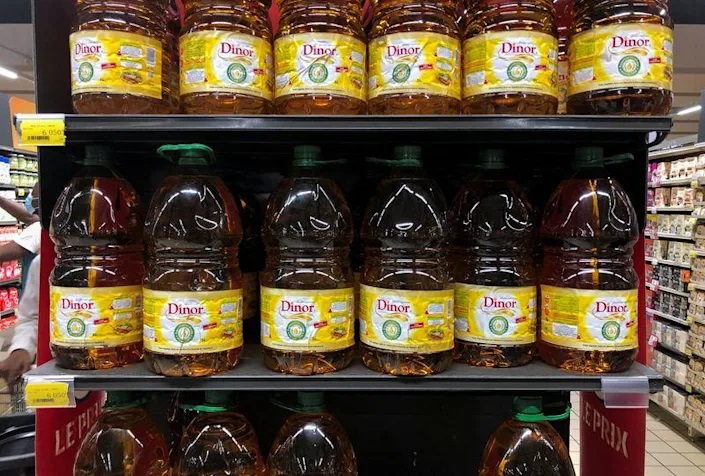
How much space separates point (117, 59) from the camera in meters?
1.33

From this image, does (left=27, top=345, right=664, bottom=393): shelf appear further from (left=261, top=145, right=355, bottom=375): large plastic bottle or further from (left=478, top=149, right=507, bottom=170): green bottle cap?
(left=478, top=149, right=507, bottom=170): green bottle cap

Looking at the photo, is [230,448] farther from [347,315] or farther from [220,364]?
[347,315]

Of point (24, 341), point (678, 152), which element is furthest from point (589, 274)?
point (678, 152)

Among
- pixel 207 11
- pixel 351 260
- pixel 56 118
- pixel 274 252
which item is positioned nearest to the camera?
pixel 56 118

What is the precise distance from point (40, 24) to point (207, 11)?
18.6 inches

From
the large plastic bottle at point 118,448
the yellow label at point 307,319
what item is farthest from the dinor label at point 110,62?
the large plastic bottle at point 118,448

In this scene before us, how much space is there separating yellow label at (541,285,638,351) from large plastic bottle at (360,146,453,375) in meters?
0.30

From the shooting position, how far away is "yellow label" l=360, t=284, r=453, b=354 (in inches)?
52.6

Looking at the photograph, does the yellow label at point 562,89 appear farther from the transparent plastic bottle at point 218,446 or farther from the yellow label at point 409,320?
the transparent plastic bottle at point 218,446

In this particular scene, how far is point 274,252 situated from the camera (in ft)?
5.16

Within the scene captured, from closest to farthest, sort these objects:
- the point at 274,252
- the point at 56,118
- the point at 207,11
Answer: the point at 56,118 < the point at 207,11 < the point at 274,252

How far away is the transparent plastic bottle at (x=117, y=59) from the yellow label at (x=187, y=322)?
499 mm

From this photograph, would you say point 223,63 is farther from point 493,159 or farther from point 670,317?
point 670,317

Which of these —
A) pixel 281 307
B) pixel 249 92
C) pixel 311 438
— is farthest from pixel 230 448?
pixel 249 92
